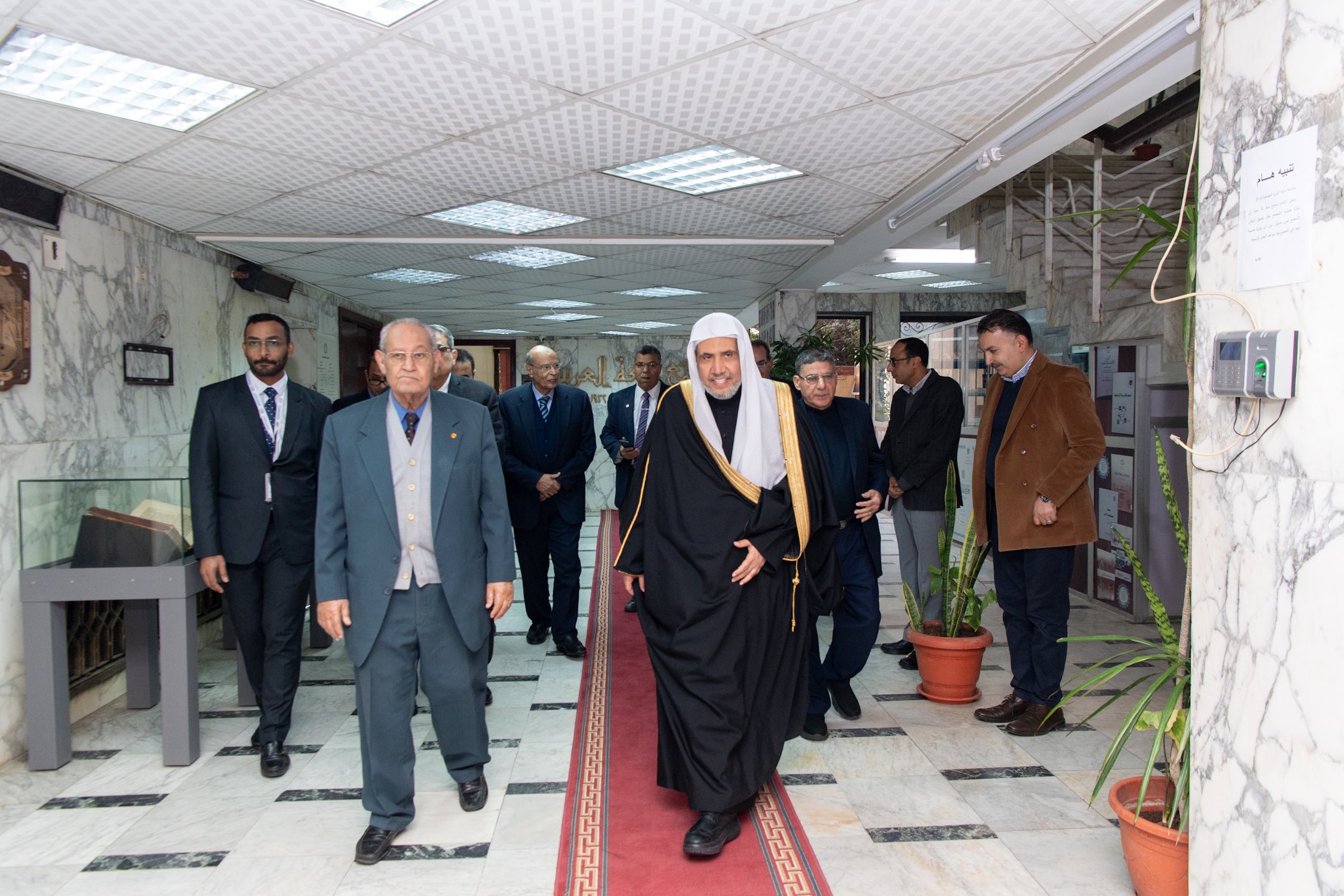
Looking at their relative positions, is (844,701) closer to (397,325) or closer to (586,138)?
(397,325)

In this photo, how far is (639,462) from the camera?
2.77m

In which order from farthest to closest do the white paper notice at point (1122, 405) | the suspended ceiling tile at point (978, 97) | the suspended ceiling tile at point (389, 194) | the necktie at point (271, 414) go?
the white paper notice at point (1122, 405)
the suspended ceiling tile at point (389, 194)
the necktie at point (271, 414)
the suspended ceiling tile at point (978, 97)

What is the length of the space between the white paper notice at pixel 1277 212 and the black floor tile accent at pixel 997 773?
186 cm

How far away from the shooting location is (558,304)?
815 centimetres

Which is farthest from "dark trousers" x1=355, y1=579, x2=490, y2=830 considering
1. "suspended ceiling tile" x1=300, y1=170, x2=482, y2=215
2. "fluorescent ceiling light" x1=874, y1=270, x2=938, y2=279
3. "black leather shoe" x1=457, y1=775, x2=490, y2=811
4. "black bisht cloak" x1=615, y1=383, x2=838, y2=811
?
"fluorescent ceiling light" x1=874, y1=270, x2=938, y2=279

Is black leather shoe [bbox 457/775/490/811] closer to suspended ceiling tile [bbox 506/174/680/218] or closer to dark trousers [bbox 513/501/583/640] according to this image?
dark trousers [bbox 513/501/583/640]

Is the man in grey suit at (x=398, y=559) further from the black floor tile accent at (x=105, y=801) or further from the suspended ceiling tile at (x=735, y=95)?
the suspended ceiling tile at (x=735, y=95)

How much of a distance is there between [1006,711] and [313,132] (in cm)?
350

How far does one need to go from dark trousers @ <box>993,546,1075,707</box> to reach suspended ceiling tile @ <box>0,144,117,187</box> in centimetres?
392

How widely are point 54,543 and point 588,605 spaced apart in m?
3.17

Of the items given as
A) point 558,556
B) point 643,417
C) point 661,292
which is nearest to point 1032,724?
point 558,556

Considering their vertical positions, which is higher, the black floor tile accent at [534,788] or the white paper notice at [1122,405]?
the white paper notice at [1122,405]

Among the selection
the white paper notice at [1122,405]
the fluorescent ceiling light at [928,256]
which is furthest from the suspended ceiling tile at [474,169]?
the fluorescent ceiling light at [928,256]

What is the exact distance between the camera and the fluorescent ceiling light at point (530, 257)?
553cm
